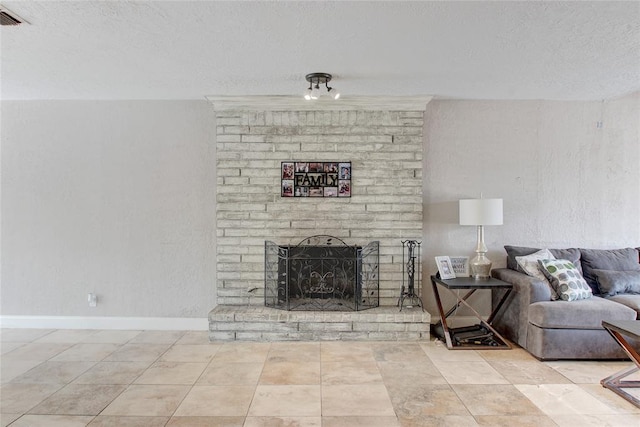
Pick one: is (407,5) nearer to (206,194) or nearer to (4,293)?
(206,194)

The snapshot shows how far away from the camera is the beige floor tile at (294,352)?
3.21m

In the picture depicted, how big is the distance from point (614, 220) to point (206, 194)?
4361 mm

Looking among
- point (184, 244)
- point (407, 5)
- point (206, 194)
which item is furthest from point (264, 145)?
point (407, 5)

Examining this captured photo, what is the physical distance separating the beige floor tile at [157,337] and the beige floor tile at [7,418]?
1.33m

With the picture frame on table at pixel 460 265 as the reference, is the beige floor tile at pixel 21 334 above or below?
below

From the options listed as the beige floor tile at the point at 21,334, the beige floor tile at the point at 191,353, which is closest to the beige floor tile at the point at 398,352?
the beige floor tile at the point at 191,353

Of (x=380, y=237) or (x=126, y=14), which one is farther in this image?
(x=380, y=237)

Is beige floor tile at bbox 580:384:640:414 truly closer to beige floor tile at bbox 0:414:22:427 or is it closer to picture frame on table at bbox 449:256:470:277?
picture frame on table at bbox 449:256:470:277

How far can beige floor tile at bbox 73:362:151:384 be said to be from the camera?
2.81m

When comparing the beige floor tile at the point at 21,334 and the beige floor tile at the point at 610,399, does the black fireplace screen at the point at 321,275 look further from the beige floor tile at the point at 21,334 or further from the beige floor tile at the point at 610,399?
the beige floor tile at the point at 21,334

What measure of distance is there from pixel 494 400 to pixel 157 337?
304 cm

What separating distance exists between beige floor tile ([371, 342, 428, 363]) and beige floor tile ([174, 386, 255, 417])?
118 cm

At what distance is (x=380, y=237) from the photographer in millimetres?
3996

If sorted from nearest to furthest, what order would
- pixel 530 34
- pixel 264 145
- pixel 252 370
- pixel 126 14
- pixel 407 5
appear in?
pixel 407 5
pixel 126 14
pixel 530 34
pixel 252 370
pixel 264 145
